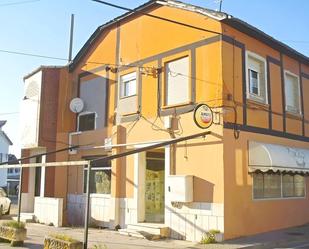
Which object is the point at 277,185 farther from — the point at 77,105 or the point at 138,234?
the point at 77,105

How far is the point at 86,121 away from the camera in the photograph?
1895 centimetres

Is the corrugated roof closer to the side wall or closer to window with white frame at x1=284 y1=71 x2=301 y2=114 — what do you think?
the side wall

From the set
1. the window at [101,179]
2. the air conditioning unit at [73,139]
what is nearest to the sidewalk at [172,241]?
the window at [101,179]

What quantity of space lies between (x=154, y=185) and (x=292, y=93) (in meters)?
6.65

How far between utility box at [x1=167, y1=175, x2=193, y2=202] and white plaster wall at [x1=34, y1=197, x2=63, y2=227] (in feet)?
19.1

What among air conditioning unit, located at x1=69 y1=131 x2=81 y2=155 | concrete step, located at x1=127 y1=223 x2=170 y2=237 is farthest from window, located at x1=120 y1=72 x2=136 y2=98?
concrete step, located at x1=127 y1=223 x2=170 y2=237

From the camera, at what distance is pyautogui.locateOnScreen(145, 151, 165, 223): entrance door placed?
1641 centimetres

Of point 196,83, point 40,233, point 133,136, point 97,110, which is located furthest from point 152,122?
point 40,233

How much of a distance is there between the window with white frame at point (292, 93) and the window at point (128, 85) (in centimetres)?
588

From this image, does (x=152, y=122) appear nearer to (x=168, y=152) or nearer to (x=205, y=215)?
(x=168, y=152)

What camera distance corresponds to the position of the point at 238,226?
13367 millimetres

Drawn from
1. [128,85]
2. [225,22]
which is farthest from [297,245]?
[128,85]

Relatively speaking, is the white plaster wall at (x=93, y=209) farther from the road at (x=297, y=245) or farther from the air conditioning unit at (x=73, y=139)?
the road at (x=297, y=245)

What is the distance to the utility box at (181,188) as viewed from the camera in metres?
13.5
